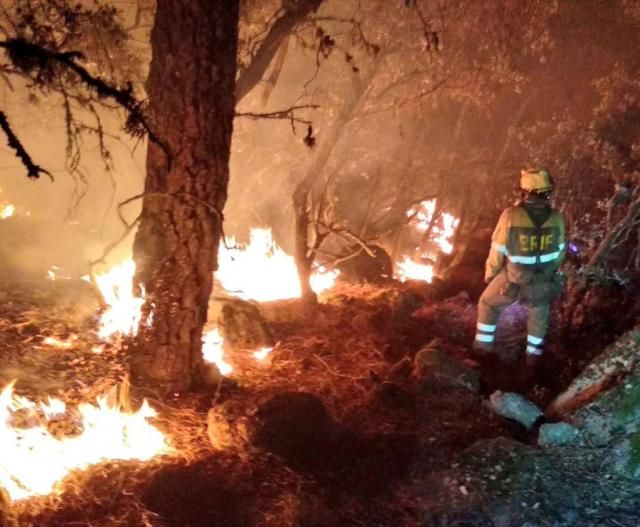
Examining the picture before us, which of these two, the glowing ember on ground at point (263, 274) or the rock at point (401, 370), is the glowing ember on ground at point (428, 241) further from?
the rock at point (401, 370)

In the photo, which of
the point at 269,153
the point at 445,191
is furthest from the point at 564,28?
the point at 269,153

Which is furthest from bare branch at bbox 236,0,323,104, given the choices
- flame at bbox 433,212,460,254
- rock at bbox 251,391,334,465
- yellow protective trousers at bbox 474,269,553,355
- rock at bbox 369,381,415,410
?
flame at bbox 433,212,460,254

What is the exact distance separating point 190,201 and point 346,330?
132 inches

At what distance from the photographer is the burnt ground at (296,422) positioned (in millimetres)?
4113

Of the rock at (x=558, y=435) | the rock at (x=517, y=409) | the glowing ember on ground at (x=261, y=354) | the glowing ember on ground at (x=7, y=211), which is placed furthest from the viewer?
the glowing ember on ground at (x=7, y=211)

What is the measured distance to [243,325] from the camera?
7.11 meters

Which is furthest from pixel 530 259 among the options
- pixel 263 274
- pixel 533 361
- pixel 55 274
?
pixel 55 274

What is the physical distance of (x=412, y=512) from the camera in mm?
4172

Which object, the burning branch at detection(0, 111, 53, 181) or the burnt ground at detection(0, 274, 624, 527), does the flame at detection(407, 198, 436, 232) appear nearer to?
the burnt ground at detection(0, 274, 624, 527)

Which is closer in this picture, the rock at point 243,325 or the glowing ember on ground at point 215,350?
the glowing ember on ground at point 215,350

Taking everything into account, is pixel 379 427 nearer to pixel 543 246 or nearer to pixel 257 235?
pixel 543 246

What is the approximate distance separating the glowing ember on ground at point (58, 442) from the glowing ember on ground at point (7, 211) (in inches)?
326

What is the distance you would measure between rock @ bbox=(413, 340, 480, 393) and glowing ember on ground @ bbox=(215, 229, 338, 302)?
3134 mm

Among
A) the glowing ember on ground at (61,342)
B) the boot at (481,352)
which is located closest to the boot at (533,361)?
the boot at (481,352)
